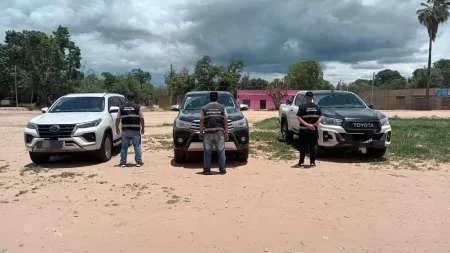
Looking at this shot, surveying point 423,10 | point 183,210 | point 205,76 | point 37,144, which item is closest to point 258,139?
point 37,144

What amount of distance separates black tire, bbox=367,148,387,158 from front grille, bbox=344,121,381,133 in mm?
777

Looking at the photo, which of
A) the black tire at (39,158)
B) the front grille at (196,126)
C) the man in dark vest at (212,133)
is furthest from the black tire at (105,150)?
the man in dark vest at (212,133)

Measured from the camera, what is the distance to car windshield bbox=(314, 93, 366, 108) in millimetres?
14347

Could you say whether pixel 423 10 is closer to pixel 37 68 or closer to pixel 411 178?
pixel 37 68

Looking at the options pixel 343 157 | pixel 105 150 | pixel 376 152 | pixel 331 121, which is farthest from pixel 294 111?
pixel 105 150

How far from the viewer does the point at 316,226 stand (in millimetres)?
6902

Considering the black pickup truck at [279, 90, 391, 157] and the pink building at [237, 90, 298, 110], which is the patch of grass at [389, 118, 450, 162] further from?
the pink building at [237, 90, 298, 110]

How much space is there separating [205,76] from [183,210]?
84076mm

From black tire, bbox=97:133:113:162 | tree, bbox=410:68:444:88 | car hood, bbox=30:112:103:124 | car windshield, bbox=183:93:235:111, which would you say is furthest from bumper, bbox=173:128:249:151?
tree, bbox=410:68:444:88

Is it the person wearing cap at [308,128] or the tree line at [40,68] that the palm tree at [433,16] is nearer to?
the tree line at [40,68]

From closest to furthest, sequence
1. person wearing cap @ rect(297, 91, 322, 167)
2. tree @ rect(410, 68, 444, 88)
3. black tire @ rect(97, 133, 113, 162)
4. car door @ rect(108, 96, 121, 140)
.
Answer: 1. person wearing cap @ rect(297, 91, 322, 167)
2. black tire @ rect(97, 133, 113, 162)
3. car door @ rect(108, 96, 121, 140)
4. tree @ rect(410, 68, 444, 88)

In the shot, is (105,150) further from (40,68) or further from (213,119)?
(40,68)

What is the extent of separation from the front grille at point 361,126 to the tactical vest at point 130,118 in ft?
15.3

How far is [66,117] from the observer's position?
495 inches
